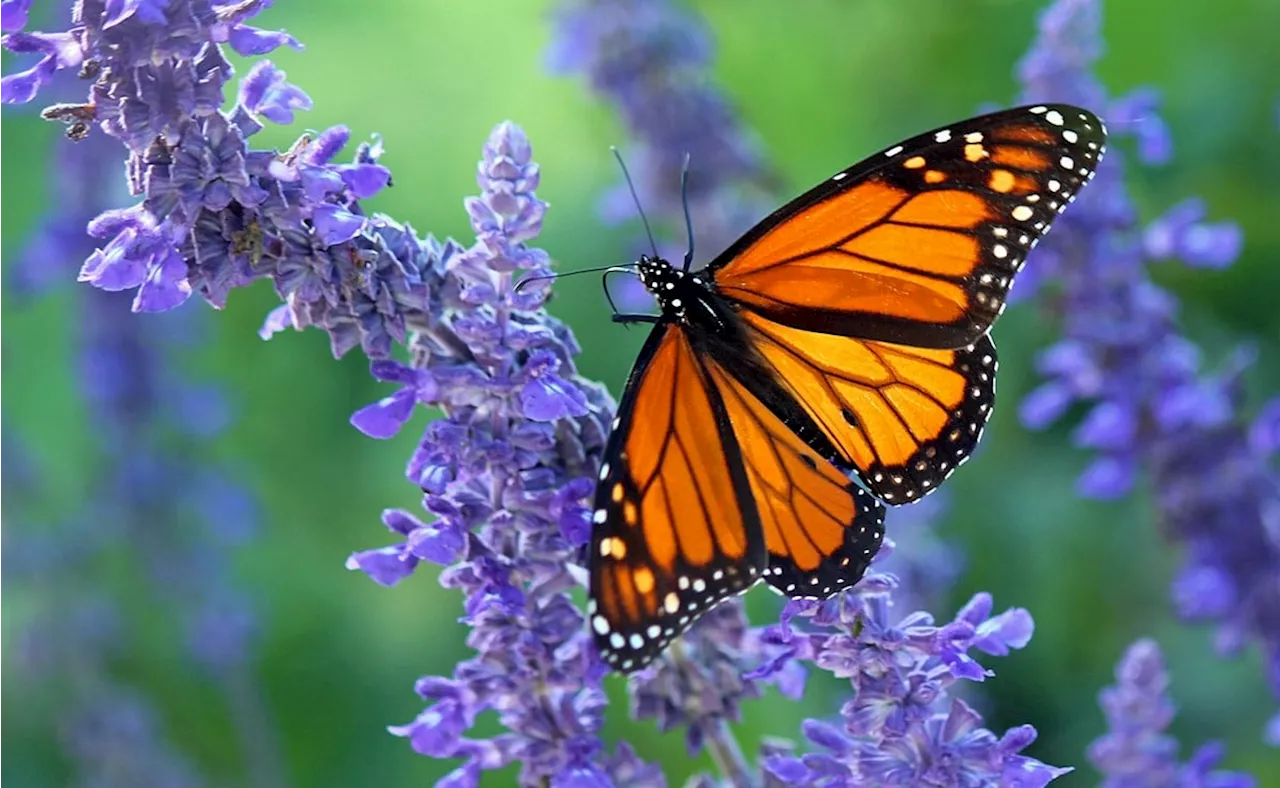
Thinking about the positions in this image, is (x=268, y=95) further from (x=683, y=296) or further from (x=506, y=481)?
(x=683, y=296)

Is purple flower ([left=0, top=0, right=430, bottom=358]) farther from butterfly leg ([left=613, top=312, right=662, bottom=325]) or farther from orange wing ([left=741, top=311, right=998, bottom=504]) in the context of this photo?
orange wing ([left=741, top=311, right=998, bottom=504])

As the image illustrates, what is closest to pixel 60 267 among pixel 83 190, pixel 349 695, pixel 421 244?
pixel 83 190

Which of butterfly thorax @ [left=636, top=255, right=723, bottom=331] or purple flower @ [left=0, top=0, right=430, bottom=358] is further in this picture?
butterfly thorax @ [left=636, top=255, right=723, bottom=331]

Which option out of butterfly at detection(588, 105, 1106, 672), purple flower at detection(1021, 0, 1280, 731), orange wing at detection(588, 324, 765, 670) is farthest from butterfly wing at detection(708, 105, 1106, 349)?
purple flower at detection(1021, 0, 1280, 731)

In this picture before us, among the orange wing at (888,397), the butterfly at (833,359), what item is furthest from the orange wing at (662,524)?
the orange wing at (888,397)

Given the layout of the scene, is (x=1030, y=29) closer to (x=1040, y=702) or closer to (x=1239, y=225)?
(x=1239, y=225)

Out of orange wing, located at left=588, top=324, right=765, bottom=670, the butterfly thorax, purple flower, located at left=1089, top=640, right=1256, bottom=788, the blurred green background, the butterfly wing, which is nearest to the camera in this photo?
orange wing, located at left=588, top=324, right=765, bottom=670
